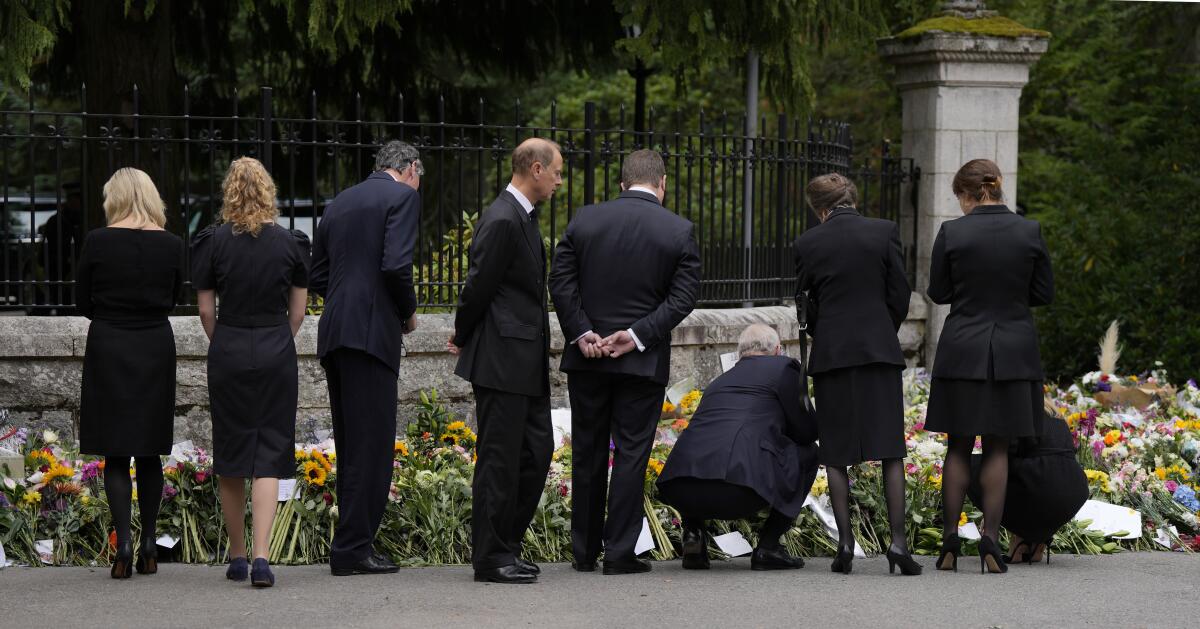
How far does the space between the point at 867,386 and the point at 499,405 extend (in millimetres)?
1529

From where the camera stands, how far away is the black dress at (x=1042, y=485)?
6316 mm

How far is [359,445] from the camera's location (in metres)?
6.11

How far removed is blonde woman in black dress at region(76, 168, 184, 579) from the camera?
19.5 ft

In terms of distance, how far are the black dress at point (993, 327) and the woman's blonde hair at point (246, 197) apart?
2.81 m

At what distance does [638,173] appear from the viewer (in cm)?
628


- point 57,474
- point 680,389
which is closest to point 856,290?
point 680,389

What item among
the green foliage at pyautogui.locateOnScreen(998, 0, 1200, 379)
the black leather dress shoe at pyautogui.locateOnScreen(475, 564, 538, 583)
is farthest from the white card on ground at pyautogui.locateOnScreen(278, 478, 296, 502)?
the green foliage at pyautogui.locateOnScreen(998, 0, 1200, 379)

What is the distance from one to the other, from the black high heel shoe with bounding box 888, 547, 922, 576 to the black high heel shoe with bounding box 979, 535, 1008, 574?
0.91ft

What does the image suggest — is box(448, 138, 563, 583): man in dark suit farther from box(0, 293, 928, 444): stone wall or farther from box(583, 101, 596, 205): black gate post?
box(583, 101, 596, 205): black gate post

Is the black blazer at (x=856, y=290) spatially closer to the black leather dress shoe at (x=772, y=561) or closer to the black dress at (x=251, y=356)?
the black leather dress shoe at (x=772, y=561)

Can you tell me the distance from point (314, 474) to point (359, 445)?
0.61 meters

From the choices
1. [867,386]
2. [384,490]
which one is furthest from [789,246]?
[384,490]

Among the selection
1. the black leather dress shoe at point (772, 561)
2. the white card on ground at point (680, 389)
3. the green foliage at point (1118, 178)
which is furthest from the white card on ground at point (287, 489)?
the green foliage at point (1118, 178)

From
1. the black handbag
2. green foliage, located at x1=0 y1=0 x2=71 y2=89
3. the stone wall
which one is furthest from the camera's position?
green foliage, located at x1=0 y1=0 x2=71 y2=89
